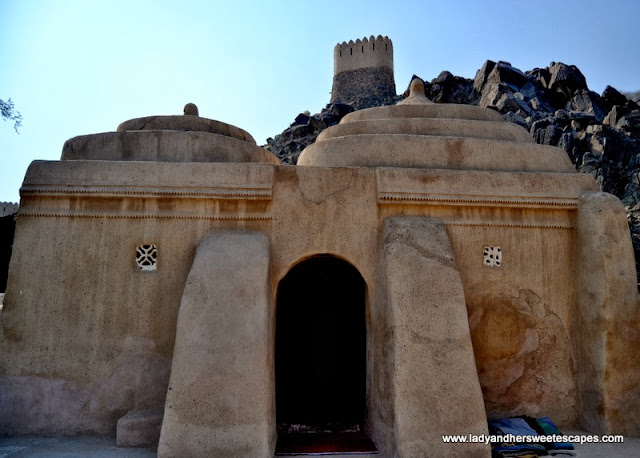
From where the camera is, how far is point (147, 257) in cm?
582

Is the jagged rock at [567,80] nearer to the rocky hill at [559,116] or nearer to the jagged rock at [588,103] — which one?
the rocky hill at [559,116]

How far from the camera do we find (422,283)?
5.34m

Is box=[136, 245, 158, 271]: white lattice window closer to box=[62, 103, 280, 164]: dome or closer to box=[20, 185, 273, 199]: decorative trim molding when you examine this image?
box=[20, 185, 273, 199]: decorative trim molding

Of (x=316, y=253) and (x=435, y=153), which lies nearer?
(x=316, y=253)

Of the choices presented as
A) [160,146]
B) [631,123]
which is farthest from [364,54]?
[160,146]

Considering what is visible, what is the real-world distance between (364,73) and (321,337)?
30.6m

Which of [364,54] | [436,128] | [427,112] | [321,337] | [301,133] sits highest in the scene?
[364,54]

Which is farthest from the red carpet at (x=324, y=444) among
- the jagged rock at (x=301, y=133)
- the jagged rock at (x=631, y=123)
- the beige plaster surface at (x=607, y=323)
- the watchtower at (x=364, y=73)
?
the watchtower at (x=364, y=73)

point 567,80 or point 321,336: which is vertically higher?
point 567,80

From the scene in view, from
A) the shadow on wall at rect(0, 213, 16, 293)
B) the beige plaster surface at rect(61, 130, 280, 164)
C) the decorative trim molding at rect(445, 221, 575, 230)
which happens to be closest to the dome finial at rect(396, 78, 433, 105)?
the decorative trim molding at rect(445, 221, 575, 230)

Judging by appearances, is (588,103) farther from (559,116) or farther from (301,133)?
(301,133)

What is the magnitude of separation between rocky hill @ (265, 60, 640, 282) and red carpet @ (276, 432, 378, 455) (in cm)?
1570

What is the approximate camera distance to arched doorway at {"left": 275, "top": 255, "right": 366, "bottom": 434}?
771cm

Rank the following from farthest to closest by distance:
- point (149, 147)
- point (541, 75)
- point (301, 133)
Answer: point (541, 75)
point (301, 133)
point (149, 147)
